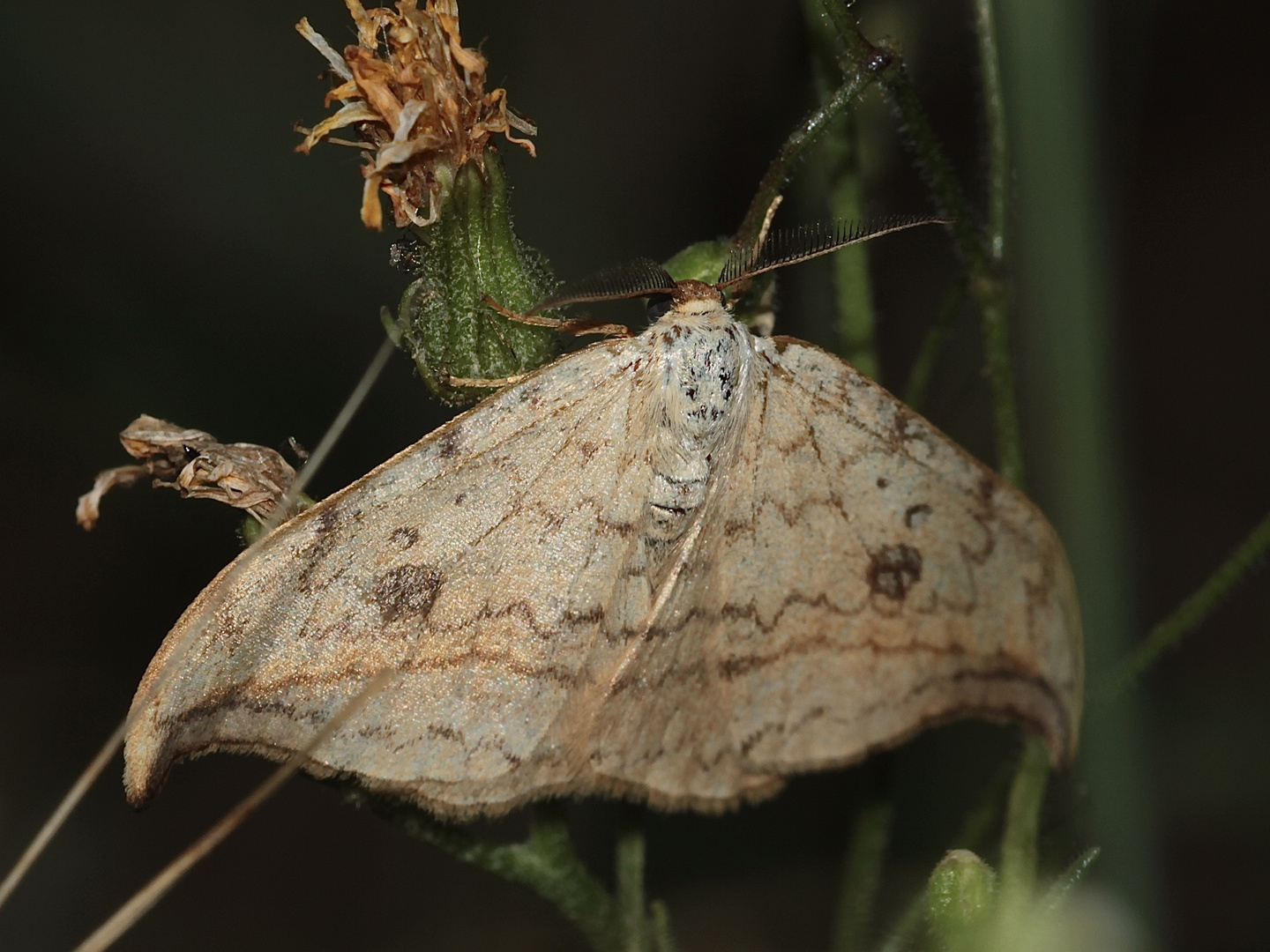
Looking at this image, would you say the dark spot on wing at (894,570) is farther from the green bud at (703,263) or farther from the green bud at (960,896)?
the green bud at (703,263)

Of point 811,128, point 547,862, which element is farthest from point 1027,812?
point 811,128

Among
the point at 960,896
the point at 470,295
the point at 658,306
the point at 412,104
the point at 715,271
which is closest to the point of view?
the point at 960,896

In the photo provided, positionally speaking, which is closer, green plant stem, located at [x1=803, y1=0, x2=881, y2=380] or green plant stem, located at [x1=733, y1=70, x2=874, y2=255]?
green plant stem, located at [x1=733, y1=70, x2=874, y2=255]

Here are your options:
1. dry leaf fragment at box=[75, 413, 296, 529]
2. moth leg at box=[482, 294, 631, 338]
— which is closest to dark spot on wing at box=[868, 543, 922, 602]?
moth leg at box=[482, 294, 631, 338]

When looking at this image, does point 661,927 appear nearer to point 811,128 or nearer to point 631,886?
point 631,886

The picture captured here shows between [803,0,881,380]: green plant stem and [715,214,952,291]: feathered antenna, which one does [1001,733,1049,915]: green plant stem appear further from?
[715,214,952,291]: feathered antenna

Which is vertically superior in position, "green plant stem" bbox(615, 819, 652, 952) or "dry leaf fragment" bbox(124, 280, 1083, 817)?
"dry leaf fragment" bbox(124, 280, 1083, 817)

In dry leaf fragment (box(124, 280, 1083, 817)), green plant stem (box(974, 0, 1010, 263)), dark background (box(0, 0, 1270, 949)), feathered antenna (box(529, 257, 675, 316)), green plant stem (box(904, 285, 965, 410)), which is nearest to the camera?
dry leaf fragment (box(124, 280, 1083, 817))

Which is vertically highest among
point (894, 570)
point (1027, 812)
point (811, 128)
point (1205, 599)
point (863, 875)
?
point (811, 128)
